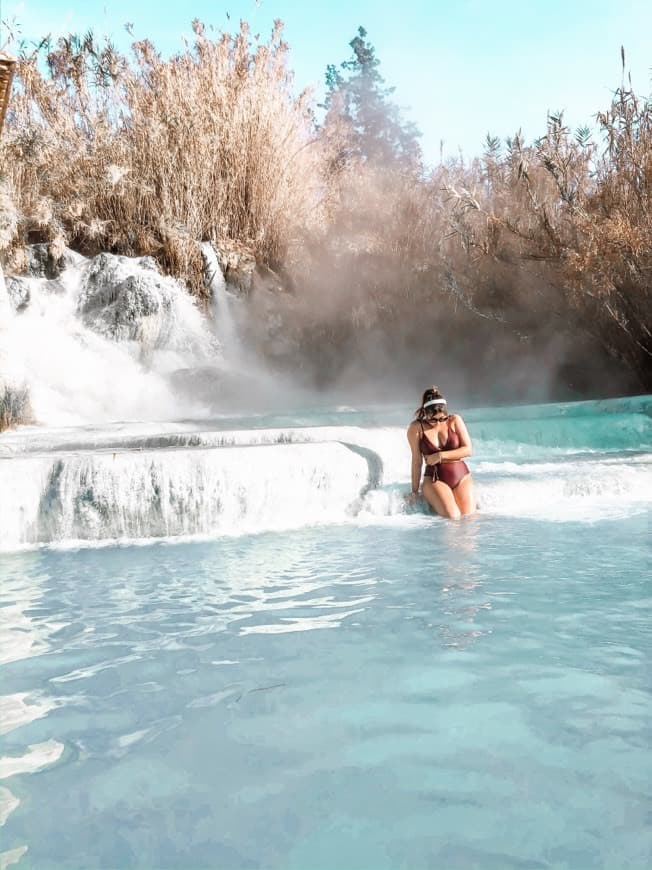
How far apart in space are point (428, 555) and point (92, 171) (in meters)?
7.96

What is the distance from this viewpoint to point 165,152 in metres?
9.73

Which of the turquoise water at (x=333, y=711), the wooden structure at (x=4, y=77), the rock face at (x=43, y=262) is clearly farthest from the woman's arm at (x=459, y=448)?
the rock face at (x=43, y=262)

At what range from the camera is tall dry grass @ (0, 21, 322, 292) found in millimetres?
9477

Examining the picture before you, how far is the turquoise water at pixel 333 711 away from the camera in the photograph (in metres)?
1.31

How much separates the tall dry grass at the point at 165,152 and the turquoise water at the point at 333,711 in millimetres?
7046

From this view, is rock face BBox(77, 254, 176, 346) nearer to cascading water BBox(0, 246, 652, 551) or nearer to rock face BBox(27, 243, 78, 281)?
cascading water BBox(0, 246, 652, 551)

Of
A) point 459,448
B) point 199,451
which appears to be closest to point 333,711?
point 199,451

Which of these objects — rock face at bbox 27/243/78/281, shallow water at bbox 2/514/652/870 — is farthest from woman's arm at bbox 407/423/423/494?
rock face at bbox 27/243/78/281

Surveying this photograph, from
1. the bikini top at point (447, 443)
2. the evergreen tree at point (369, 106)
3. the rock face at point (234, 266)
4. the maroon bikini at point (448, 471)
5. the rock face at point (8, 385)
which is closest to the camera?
the maroon bikini at point (448, 471)

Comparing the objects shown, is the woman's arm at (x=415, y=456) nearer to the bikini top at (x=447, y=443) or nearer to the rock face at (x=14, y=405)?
the bikini top at (x=447, y=443)

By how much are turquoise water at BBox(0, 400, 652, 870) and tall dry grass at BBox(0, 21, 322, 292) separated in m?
7.05

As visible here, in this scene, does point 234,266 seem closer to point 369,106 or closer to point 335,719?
point 335,719

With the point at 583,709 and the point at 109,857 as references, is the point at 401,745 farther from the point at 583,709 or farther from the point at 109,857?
the point at 109,857

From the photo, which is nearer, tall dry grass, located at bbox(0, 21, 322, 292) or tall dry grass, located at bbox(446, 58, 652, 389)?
tall dry grass, located at bbox(446, 58, 652, 389)
